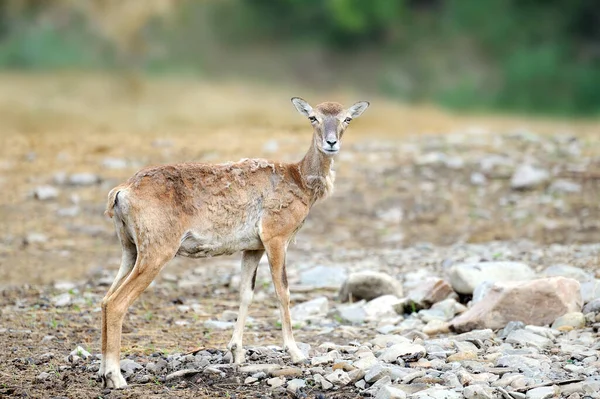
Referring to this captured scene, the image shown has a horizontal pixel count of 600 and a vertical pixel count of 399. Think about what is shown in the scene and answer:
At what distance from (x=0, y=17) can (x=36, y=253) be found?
14.3 metres

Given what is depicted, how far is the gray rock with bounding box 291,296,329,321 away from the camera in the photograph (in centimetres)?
1077

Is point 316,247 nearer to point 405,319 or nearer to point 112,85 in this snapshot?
point 405,319

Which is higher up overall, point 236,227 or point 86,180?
point 236,227

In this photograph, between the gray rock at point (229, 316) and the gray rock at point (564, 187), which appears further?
the gray rock at point (564, 187)

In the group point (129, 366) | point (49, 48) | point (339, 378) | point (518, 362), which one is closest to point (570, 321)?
point (518, 362)

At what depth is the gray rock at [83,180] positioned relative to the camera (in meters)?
17.0

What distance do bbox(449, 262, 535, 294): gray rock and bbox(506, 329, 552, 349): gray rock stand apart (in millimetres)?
1591

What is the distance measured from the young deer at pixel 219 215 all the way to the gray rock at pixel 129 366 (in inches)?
17.0

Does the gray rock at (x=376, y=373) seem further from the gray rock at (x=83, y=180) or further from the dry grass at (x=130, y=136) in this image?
the gray rock at (x=83, y=180)

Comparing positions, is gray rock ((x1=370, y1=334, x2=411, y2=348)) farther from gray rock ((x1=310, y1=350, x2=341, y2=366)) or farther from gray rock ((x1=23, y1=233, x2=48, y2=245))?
gray rock ((x1=23, y1=233, x2=48, y2=245))

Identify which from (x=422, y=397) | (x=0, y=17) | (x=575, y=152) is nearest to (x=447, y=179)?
(x=575, y=152)

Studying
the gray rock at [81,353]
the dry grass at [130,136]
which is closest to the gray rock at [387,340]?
the gray rock at [81,353]

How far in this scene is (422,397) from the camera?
718 centimetres

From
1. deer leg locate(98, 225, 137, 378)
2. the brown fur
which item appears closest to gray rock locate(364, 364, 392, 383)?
deer leg locate(98, 225, 137, 378)
